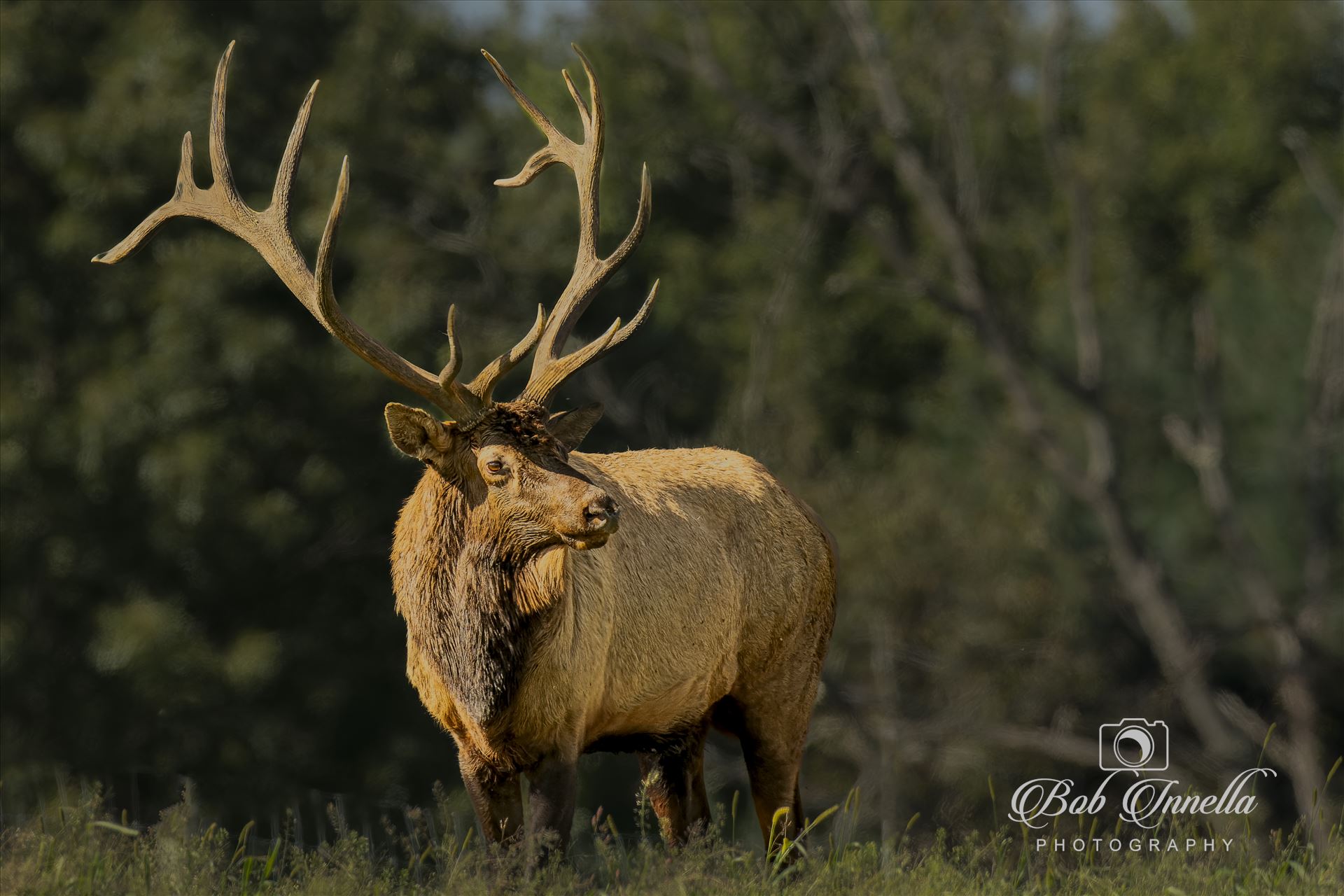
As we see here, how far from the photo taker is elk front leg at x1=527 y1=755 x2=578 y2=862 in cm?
643

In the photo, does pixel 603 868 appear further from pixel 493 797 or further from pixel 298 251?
pixel 298 251

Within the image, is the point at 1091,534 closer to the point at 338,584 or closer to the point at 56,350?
the point at 338,584

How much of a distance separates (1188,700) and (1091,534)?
14.6 ft

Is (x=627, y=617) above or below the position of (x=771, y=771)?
above

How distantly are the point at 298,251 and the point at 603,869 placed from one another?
2.53 meters

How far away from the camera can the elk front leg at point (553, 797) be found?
6426mm

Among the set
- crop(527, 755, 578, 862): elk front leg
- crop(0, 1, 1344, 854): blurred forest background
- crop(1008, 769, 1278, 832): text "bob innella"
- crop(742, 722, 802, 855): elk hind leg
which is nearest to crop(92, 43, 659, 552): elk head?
crop(527, 755, 578, 862): elk front leg

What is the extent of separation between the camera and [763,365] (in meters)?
26.5

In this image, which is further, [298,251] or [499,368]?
[298,251]

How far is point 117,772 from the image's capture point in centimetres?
2170

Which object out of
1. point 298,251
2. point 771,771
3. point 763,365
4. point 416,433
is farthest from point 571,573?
point 763,365

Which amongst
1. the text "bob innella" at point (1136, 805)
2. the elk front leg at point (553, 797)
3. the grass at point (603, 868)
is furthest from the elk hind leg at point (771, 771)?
the elk front leg at point (553, 797)

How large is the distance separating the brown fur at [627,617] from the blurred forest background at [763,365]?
11.6 m

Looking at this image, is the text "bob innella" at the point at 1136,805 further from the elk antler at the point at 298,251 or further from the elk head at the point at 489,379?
the elk antler at the point at 298,251
